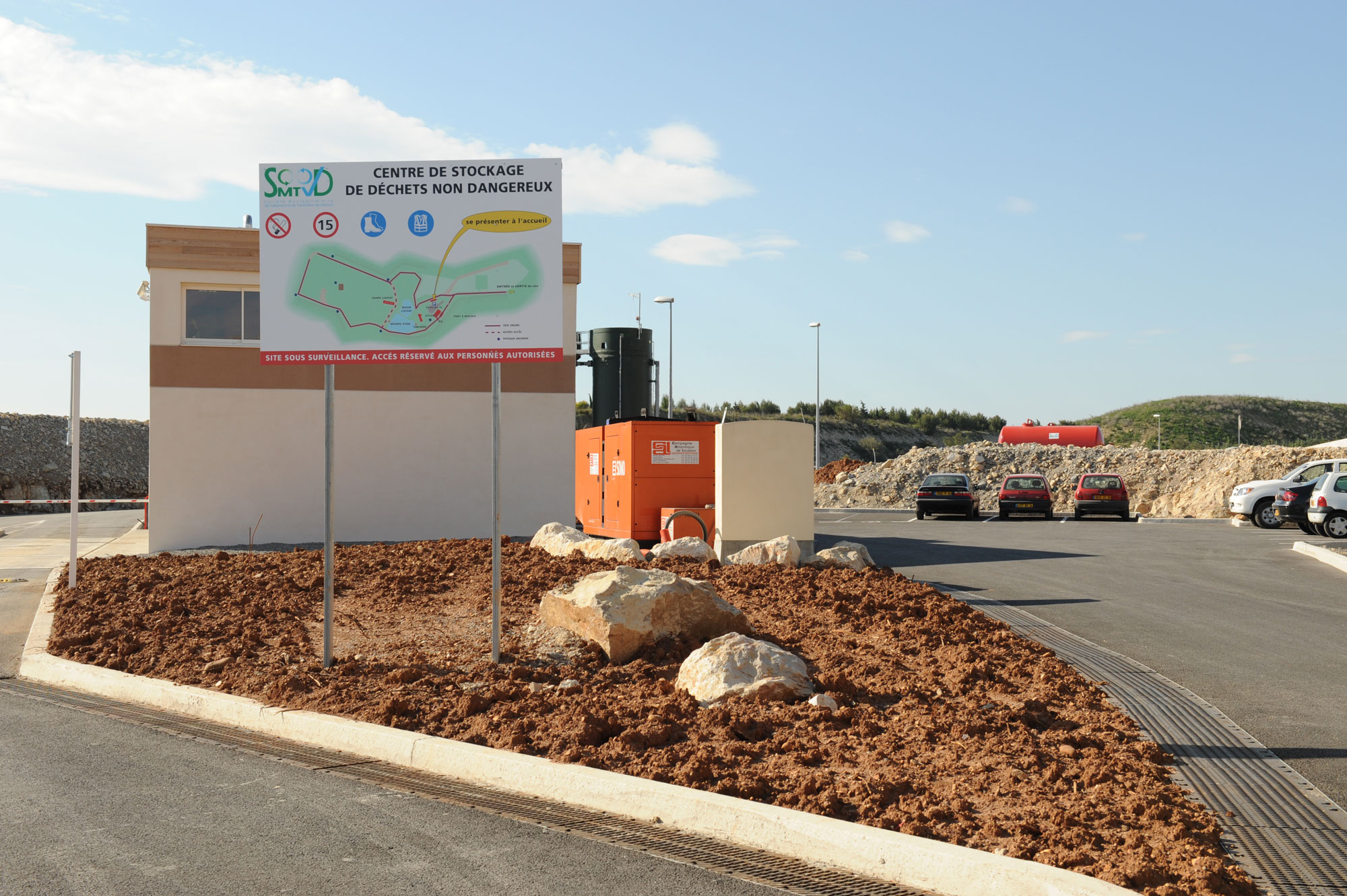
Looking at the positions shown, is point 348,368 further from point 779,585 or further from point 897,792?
point 897,792

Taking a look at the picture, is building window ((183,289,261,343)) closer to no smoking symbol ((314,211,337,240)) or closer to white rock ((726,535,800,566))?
white rock ((726,535,800,566))

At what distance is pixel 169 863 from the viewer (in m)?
4.12

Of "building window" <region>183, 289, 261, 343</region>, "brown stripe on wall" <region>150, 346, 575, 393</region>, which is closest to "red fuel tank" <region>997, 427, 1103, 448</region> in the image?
"brown stripe on wall" <region>150, 346, 575, 393</region>

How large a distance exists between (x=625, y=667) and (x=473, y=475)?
488 inches

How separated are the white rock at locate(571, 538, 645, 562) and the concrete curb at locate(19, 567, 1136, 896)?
215 inches

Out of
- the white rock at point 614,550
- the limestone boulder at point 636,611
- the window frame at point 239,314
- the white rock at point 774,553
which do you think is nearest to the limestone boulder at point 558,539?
the white rock at point 614,550

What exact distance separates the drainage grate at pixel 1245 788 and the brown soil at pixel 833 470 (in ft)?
142

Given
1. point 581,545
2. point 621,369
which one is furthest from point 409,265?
point 621,369

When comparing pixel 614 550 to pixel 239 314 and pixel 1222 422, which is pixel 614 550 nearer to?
pixel 239 314

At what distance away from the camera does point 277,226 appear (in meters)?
7.74

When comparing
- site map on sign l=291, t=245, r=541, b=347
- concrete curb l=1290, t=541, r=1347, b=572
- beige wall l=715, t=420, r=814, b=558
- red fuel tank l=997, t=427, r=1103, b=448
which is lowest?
concrete curb l=1290, t=541, r=1347, b=572

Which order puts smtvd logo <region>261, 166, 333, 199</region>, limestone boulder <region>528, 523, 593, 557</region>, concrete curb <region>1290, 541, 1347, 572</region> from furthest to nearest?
concrete curb <region>1290, 541, 1347, 572</region> < limestone boulder <region>528, 523, 593, 557</region> < smtvd logo <region>261, 166, 333, 199</region>

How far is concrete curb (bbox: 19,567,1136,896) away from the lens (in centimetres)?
376

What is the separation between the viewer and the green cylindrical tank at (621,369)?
84.8ft
